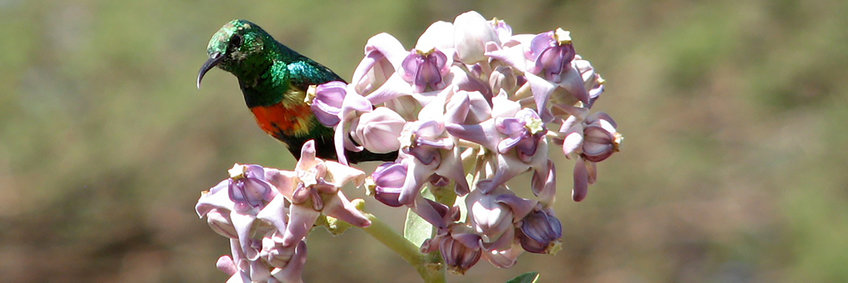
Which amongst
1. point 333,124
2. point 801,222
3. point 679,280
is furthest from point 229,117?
point 333,124

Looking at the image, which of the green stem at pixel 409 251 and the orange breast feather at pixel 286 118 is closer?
the green stem at pixel 409 251

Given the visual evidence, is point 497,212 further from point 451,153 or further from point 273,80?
point 273,80

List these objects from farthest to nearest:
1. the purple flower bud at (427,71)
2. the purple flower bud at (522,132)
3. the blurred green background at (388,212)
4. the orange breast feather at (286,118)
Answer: the blurred green background at (388,212) → the orange breast feather at (286,118) → the purple flower bud at (427,71) → the purple flower bud at (522,132)

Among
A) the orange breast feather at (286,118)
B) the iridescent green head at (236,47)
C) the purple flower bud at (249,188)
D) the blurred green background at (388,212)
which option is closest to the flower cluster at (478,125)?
the purple flower bud at (249,188)

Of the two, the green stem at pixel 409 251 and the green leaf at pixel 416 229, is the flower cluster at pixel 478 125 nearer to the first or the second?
the green stem at pixel 409 251

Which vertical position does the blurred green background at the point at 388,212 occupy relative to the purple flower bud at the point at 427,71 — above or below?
above

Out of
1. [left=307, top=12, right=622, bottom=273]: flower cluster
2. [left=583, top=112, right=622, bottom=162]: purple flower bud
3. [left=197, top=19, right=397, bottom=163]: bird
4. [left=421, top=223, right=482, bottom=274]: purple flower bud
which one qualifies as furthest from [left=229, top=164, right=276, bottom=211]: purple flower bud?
[left=197, top=19, right=397, bottom=163]: bird
